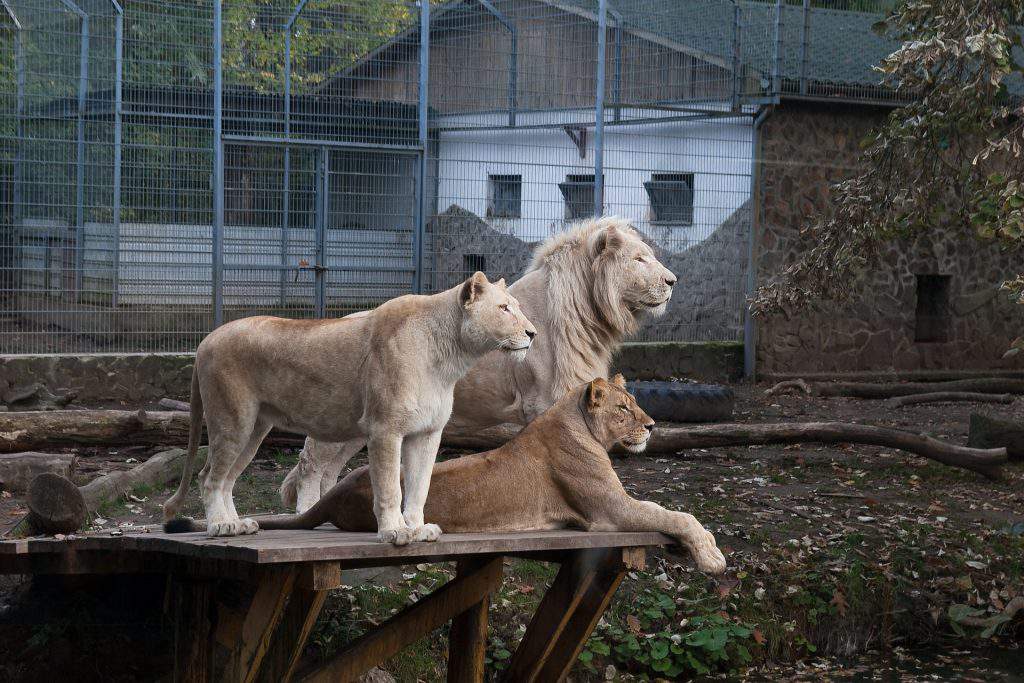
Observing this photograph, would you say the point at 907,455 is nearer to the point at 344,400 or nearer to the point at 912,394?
the point at 912,394

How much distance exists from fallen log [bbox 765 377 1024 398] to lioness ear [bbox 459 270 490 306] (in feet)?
33.4

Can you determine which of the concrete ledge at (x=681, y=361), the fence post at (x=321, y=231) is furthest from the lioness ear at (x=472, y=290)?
the concrete ledge at (x=681, y=361)

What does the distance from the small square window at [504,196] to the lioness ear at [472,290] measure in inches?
342

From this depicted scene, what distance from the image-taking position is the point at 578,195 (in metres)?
13.7

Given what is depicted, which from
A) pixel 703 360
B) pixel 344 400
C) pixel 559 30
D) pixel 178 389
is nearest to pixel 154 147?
pixel 178 389

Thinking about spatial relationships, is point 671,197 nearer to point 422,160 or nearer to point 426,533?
point 422,160

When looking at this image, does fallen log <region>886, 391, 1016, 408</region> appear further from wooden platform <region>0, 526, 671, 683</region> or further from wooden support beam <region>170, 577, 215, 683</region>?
wooden support beam <region>170, 577, 215, 683</region>

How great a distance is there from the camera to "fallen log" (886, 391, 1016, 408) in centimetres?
1357

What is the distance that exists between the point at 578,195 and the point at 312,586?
32.2 ft

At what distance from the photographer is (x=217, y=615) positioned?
5320 mm

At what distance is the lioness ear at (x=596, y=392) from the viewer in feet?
16.4

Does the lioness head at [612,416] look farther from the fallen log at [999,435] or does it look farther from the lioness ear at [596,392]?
the fallen log at [999,435]

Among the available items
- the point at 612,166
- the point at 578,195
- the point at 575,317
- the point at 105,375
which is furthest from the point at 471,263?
the point at 575,317

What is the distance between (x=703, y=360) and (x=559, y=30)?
4.42 metres
